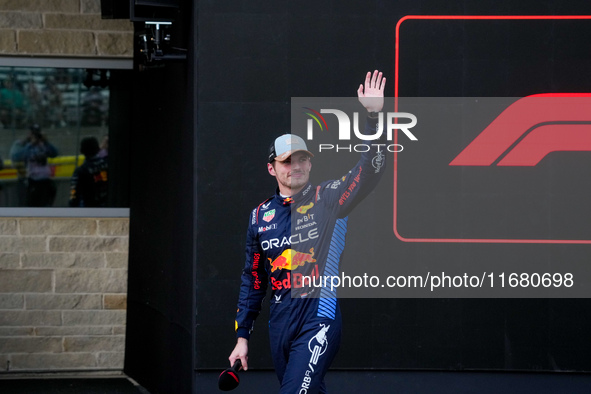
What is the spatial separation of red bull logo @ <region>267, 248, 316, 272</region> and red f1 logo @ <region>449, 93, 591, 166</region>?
5.92ft

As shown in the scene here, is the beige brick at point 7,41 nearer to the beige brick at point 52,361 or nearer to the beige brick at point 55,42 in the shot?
the beige brick at point 55,42

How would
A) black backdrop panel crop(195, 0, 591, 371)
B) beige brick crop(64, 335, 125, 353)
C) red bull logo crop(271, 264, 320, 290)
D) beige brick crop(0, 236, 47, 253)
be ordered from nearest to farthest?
red bull logo crop(271, 264, 320, 290), black backdrop panel crop(195, 0, 591, 371), beige brick crop(0, 236, 47, 253), beige brick crop(64, 335, 125, 353)

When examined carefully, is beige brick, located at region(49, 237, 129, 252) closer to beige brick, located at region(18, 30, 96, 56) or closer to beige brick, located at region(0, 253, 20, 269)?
beige brick, located at region(0, 253, 20, 269)

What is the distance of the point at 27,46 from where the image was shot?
801cm

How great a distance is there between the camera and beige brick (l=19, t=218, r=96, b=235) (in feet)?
26.2

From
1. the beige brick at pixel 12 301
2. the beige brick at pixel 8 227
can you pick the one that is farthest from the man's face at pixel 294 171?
the beige brick at pixel 12 301

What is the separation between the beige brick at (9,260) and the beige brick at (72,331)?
2.08 feet

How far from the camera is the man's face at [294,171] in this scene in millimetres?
5027

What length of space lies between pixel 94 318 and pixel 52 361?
549 millimetres

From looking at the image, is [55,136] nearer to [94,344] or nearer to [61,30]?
[61,30]

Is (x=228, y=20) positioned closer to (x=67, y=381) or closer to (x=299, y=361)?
(x=299, y=361)

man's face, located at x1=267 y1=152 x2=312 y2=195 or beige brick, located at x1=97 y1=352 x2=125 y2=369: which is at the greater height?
man's face, located at x1=267 y1=152 x2=312 y2=195

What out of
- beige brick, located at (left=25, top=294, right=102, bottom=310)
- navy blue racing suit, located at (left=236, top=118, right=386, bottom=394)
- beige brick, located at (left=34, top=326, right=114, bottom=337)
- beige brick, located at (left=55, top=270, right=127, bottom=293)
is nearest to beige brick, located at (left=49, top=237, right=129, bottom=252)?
beige brick, located at (left=55, top=270, right=127, bottom=293)

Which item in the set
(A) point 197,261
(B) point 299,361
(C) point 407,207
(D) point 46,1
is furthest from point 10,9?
(B) point 299,361
